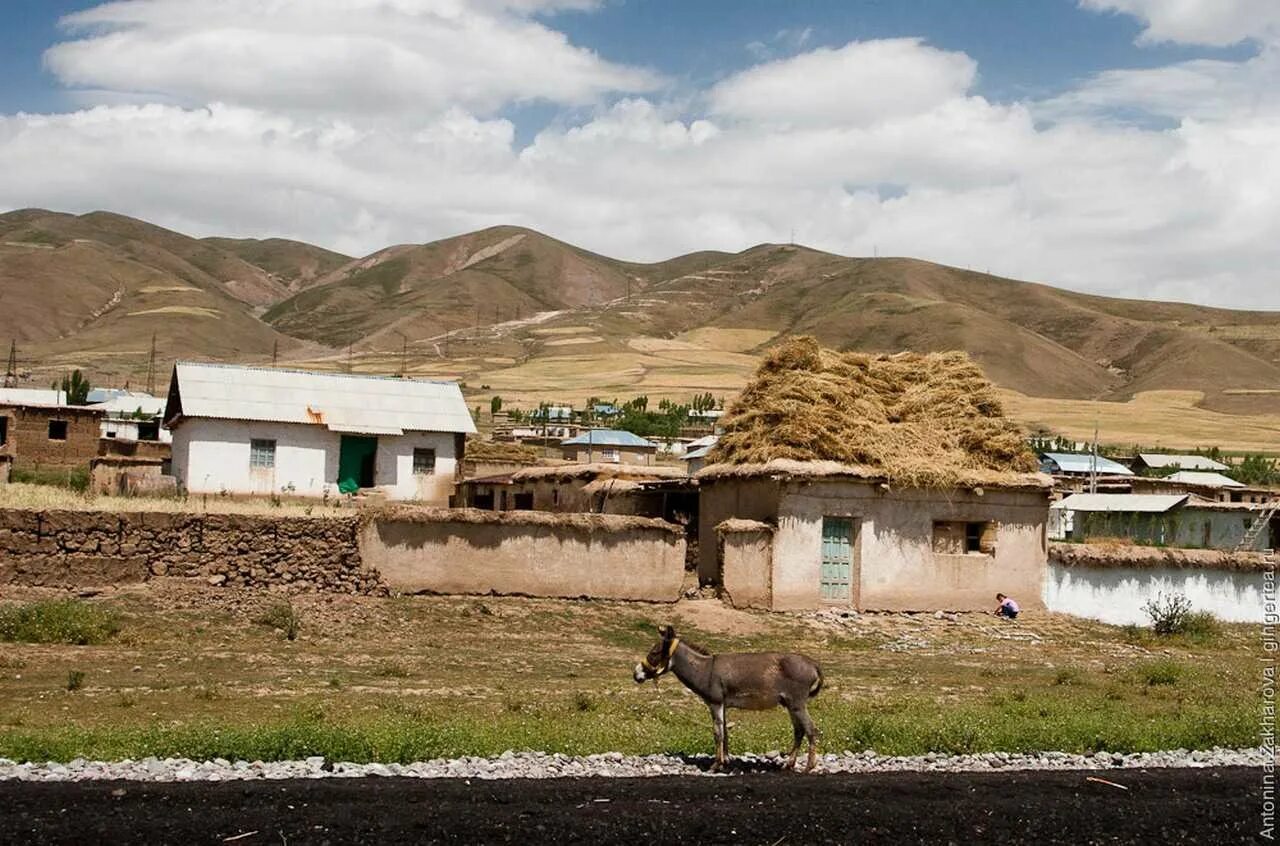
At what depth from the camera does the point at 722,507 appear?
29.4 meters

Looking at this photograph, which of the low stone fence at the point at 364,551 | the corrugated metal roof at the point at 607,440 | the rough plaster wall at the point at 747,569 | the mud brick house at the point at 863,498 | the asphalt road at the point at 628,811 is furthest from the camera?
the corrugated metal roof at the point at 607,440

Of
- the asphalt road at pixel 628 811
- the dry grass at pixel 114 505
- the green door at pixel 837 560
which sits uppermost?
the dry grass at pixel 114 505

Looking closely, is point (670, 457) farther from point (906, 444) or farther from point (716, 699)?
point (716, 699)

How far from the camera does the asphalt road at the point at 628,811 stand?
9617 mm

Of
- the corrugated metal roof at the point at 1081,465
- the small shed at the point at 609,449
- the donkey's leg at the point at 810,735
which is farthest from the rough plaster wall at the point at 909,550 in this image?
the corrugated metal roof at the point at 1081,465

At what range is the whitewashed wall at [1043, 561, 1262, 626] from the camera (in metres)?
29.6

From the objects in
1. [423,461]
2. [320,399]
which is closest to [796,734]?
[320,399]

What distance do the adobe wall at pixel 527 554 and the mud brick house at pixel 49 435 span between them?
2379 centimetres

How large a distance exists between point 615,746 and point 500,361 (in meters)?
170

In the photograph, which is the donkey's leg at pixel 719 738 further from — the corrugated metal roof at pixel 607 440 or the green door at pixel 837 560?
the corrugated metal roof at pixel 607 440

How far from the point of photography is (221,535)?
23141 mm

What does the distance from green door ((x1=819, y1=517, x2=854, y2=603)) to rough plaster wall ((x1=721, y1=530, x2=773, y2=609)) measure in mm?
1370

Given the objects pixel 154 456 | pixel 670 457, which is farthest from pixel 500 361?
pixel 154 456

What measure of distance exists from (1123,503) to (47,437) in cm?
3410
